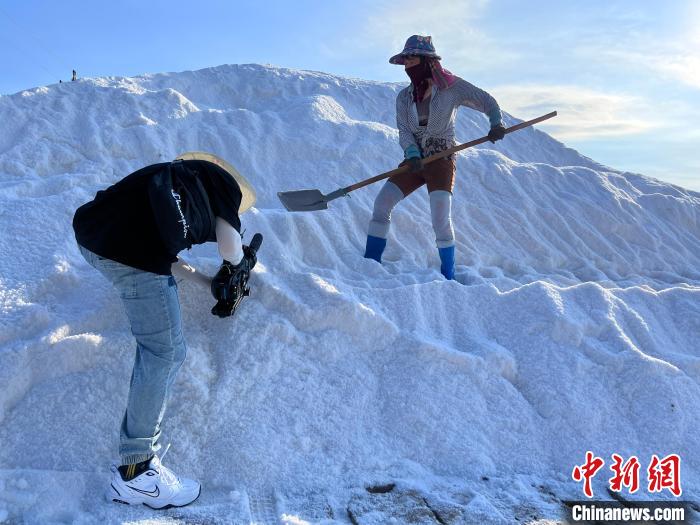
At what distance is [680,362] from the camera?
9.36 feet

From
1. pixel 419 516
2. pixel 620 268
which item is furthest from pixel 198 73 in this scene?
pixel 419 516

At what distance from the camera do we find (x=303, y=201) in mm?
4035

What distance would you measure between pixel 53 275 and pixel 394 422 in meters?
1.66

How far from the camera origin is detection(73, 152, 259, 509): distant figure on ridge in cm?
176

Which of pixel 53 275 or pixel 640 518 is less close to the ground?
Answer: pixel 53 275

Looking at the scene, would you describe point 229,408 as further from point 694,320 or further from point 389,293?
point 694,320

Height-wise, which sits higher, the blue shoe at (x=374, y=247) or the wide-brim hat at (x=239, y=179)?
the blue shoe at (x=374, y=247)

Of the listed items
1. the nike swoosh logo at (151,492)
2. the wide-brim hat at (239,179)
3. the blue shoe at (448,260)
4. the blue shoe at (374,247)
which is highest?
the blue shoe at (374,247)

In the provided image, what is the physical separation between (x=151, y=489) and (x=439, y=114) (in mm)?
2779

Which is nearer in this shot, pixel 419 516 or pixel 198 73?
pixel 419 516

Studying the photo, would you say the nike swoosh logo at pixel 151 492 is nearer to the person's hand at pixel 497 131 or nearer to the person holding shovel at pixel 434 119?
the person holding shovel at pixel 434 119

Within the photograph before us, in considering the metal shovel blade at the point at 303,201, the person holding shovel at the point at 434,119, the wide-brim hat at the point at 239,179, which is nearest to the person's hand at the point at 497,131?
the person holding shovel at the point at 434,119

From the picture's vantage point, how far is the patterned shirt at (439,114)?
3.63m

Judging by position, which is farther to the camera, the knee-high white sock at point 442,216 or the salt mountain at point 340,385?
the knee-high white sock at point 442,216
